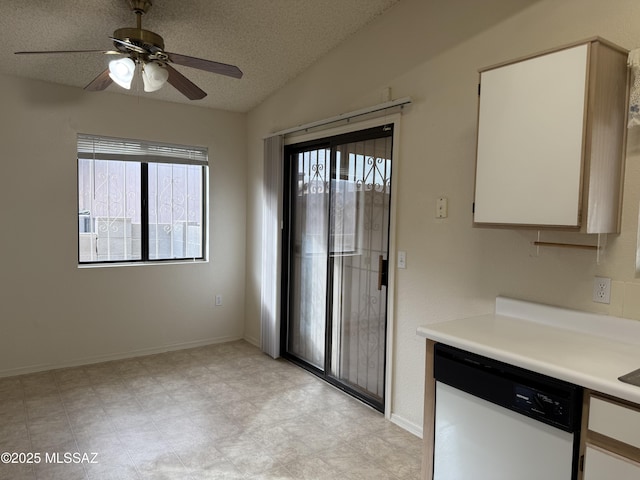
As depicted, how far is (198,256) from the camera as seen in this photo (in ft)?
15.5

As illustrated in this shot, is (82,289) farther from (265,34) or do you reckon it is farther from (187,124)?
(265,34)

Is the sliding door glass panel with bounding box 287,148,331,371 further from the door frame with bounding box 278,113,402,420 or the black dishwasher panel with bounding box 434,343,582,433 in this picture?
the black dishwasher panel with bounding box 434,343,582,433

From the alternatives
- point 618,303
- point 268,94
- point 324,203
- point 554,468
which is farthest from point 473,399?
point 268,94

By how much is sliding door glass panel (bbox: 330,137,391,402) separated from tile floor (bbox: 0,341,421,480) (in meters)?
0.29

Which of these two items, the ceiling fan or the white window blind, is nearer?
the ceiling fan

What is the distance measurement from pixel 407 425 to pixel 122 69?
2722 millimetres

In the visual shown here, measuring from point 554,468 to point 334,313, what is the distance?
2.26m

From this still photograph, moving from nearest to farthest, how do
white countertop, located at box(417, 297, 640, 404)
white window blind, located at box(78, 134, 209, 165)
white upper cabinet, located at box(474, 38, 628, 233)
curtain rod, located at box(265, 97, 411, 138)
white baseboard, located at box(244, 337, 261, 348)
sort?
1. white countertop, located at box(417, 297, 640, 404)
2. white upper cabinet, located at box(474, 38, 628, 233)
3. curtain rod, located at box(265, 97, 411, 138)
4. white window blind, located at box(78, 134, 209, 165)
5. white baseboard, located at box(244, 337, 261, 348)

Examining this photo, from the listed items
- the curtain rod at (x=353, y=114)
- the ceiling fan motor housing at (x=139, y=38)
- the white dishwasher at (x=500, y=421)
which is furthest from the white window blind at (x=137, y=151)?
the white dishwasher at (x=500, y=421)

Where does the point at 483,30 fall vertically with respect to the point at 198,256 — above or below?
above

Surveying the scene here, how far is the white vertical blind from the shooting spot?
419 cm

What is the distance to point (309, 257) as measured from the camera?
4023mm

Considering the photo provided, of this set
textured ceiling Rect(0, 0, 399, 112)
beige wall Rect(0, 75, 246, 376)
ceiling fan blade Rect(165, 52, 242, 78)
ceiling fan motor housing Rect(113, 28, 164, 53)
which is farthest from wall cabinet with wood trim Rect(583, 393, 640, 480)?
beige wall Rect(0, 75, 246, 376)

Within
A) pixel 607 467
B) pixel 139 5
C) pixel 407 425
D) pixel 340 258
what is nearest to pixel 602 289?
pixel 607 467
